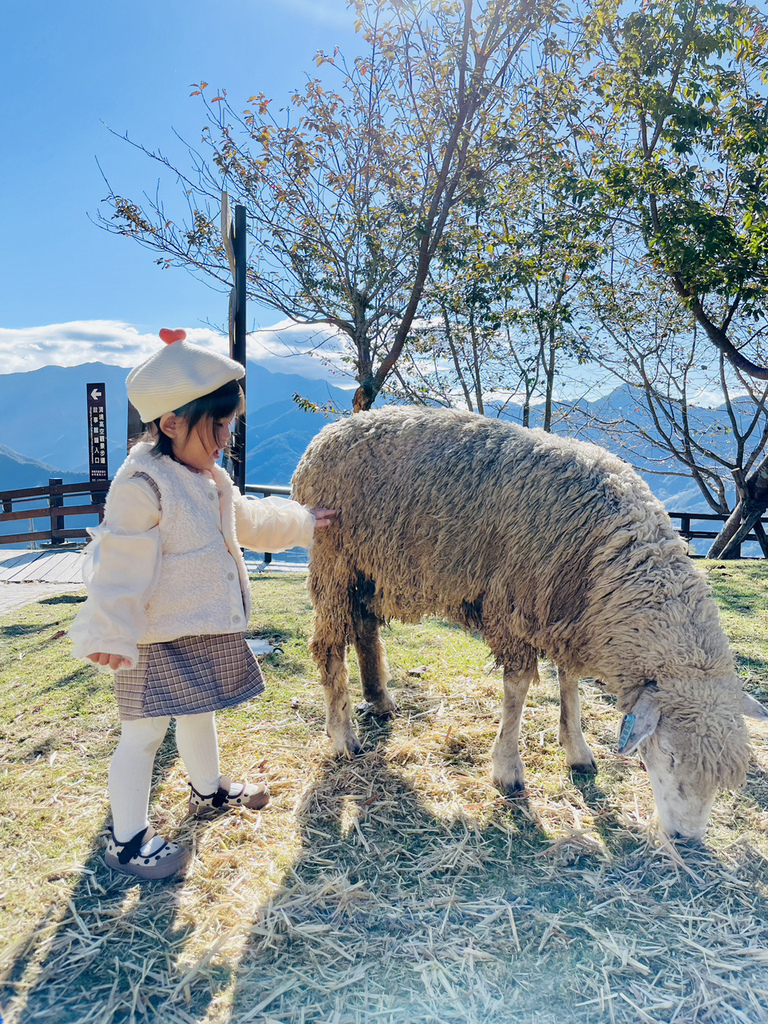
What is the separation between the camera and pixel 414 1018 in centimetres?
186

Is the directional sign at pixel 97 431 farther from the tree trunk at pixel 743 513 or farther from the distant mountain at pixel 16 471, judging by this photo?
the distant mountain at pixel 16 471

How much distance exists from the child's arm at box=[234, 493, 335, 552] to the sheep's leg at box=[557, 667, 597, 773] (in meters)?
1.57

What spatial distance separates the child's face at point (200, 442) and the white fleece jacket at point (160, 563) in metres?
0.06

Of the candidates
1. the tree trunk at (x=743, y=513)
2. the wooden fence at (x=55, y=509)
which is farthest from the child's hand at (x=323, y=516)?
the wooden fence at (x=55, y=509)

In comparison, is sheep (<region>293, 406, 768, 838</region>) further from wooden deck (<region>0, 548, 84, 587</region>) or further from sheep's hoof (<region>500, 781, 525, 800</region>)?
wooden deck (<region>0, 548, 84, 587</region>)

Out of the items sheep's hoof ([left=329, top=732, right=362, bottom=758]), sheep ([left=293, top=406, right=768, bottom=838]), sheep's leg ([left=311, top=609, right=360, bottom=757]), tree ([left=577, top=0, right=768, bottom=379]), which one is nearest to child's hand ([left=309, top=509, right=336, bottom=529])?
sheep ([left=293, top=406, right=768, bottom=838])

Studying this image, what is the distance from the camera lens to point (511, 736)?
3135 mm

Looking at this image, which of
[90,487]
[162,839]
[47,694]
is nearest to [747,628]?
[162,839]

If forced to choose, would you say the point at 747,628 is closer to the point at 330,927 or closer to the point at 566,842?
the point at 566,842

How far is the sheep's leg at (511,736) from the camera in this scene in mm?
3133

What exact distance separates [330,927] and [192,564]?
142cm

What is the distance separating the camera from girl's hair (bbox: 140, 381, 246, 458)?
2.43 metres

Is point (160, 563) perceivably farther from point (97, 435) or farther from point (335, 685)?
point (97, 435)

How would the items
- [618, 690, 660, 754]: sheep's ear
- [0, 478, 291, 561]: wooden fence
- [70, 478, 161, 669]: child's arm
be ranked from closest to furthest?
1. [70, 478, 161, 669]: child's arm
2. [618, 690, 660, 754]: sheep's ear
3. [0, 478, 291, 561]: wooden fence
